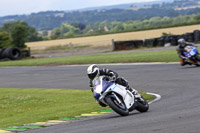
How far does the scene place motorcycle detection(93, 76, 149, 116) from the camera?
1075cm

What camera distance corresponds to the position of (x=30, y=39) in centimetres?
11431

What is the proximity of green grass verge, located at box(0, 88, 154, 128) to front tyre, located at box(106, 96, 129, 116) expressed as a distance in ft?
5.72

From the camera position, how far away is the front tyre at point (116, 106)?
35.0 feet

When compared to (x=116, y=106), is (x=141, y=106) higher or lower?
lower

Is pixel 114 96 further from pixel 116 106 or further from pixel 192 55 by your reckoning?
pixel 192 55

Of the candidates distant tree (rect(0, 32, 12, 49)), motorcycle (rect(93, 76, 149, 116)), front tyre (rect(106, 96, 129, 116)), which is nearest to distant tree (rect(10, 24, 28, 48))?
distant tree (rect(0, 32, 12, 49))

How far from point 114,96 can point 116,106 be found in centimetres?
24

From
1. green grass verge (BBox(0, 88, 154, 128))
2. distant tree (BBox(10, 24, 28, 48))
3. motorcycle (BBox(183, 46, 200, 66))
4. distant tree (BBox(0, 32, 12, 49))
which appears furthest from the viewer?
distant tree (BBox(10, 24, 28, 48))

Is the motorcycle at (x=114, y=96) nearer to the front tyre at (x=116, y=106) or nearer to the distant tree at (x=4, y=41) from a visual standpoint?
the front tyre at (x=116, y=106)

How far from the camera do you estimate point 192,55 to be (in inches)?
917

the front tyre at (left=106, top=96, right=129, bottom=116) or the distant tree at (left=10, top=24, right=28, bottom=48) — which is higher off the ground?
the front tyre at (left=106, top=96, right=129, bottom=116)

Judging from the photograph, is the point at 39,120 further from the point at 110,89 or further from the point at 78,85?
the point at 78,85

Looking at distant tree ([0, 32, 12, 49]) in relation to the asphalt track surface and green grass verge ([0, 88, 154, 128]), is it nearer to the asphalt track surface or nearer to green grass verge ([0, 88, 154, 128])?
the asphalt track surface

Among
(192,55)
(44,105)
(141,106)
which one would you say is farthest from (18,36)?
(141,106)
